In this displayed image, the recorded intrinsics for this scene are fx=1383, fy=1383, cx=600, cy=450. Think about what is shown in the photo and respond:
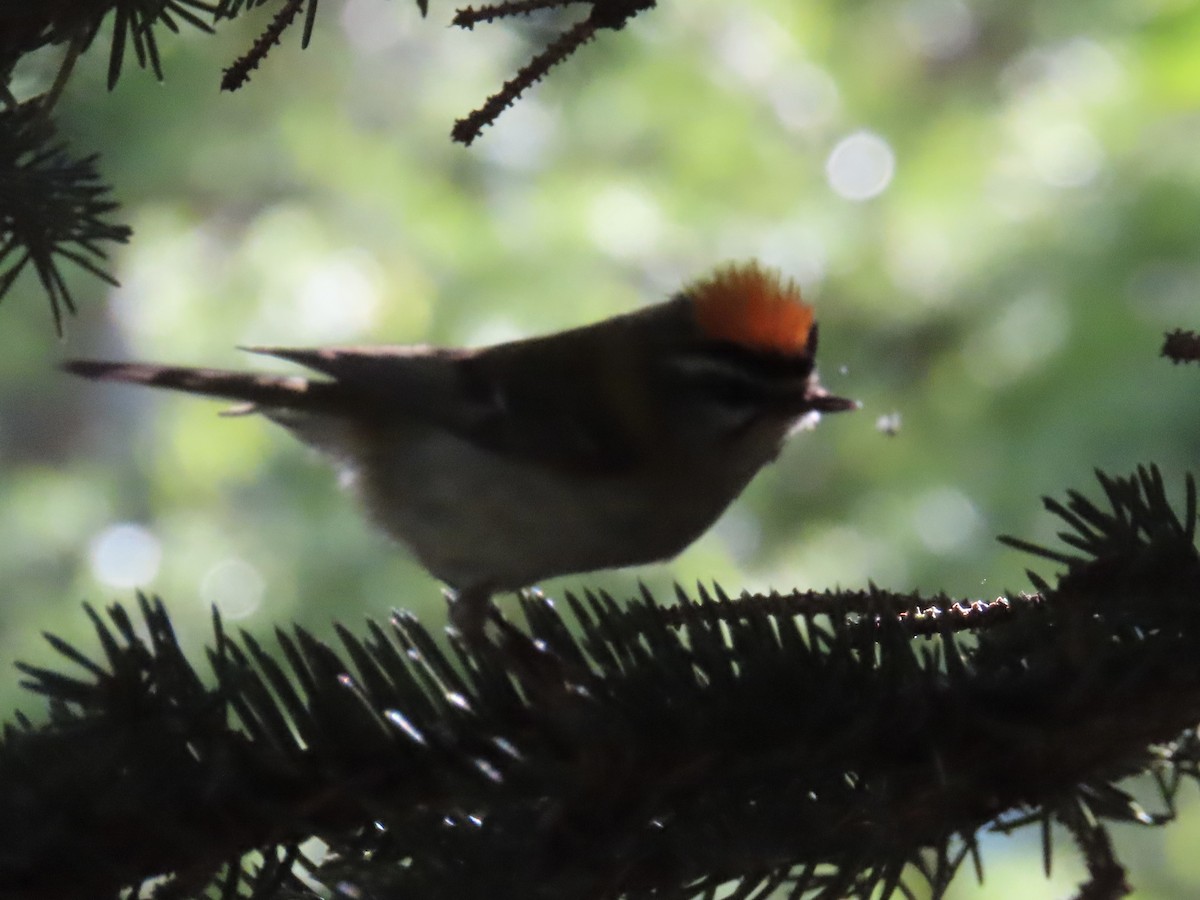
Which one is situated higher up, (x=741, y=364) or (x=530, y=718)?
(x=741, y=364)

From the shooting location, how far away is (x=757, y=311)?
5.56 ft

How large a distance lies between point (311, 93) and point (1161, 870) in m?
3.50

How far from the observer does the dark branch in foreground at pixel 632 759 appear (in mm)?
811

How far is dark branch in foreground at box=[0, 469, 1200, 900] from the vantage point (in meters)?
0.81

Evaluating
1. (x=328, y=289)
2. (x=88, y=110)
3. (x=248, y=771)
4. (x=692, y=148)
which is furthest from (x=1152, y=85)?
(x=248, y=771)

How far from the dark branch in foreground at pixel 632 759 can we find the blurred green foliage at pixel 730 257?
2486 mm

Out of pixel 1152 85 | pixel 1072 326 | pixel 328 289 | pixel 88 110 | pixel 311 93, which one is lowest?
pixel 1072 326

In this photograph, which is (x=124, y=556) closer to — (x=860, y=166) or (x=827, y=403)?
(x=860, y=166)

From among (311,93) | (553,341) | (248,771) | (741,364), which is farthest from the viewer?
(311,93)

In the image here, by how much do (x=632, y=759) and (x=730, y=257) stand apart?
10.1 ft

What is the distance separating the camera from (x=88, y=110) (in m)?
3.96

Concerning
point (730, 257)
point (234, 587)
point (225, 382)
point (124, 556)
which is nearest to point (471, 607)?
point (225, 382)

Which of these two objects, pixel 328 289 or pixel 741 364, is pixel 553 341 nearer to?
pixel 741 364

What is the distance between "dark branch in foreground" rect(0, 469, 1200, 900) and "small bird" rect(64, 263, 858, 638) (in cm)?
64
